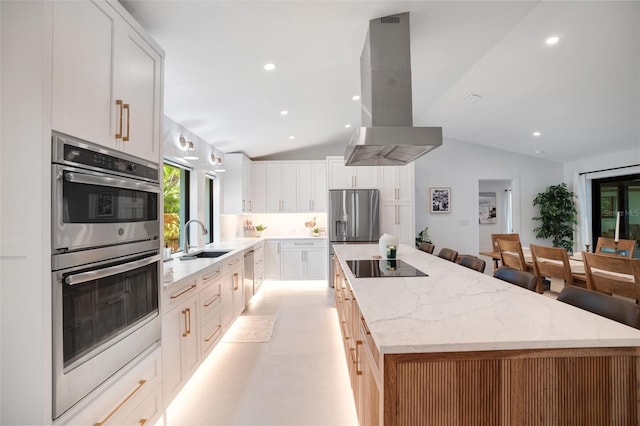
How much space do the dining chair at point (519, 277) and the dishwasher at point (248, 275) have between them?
3.04m

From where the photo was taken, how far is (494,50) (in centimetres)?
309

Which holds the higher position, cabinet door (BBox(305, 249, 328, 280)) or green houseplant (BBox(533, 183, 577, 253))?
green houseplant (BBox(533, 183, 577, 253))

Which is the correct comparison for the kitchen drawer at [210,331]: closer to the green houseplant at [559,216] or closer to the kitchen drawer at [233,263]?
the kitchen drawer at [233,263]

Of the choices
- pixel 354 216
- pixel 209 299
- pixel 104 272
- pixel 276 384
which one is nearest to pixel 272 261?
pixel 354 216

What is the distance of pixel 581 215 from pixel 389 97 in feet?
19.0

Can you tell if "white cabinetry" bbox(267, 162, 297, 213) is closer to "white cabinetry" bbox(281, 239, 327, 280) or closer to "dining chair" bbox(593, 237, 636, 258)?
"white cabinetry" bbox(281, 239, 327, 280)

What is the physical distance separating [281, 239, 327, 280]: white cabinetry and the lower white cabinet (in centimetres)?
411

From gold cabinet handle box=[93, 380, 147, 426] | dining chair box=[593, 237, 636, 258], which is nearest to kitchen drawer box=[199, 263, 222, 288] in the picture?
gold cabinet handle box=[93, 380, 147, 426]

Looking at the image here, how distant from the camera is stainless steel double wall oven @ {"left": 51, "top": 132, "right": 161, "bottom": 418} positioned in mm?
1096

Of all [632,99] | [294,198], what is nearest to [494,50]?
[632,99]

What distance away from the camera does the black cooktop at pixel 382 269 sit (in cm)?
213

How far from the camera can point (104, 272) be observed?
1.28 metres

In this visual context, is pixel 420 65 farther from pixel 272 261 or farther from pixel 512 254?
pixel 272 261

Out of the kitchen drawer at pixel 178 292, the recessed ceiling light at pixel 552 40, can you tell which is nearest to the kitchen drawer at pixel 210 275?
the kitchen drawer at pixel 178 292
